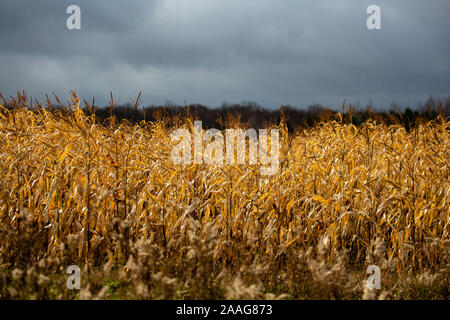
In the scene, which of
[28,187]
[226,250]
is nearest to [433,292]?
[226,250]

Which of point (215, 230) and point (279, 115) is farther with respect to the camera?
point (279, 115)

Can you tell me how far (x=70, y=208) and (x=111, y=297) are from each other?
1205 millimetres

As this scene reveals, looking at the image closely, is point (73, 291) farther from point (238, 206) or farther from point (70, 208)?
point (238, 206)

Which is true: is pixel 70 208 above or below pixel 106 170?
below
